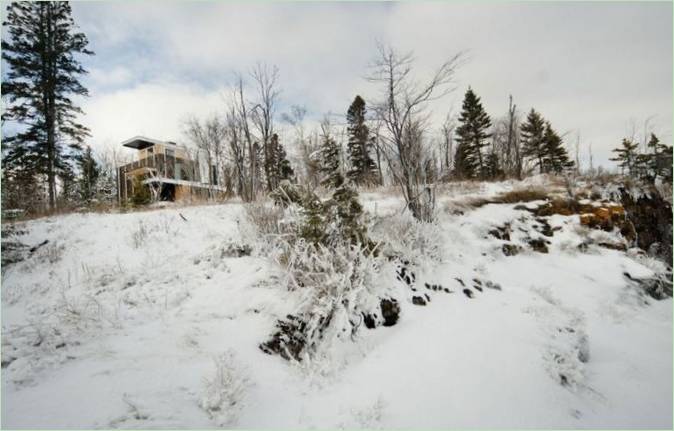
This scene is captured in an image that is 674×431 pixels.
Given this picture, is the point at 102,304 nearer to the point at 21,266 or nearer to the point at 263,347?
the point at 263,347

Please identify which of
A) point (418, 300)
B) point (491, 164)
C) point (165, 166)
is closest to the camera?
point (418, 300)

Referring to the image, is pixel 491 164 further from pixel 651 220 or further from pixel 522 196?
pixel 651 220

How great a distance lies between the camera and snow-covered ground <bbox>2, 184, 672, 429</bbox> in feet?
7.95

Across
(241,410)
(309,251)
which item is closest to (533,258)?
(309,251)

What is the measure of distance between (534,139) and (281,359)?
1272 inches

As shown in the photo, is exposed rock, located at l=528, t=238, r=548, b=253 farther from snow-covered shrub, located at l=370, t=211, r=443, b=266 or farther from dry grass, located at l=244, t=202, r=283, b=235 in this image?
dry grass, located at l=244, t=202, r=283, b=235

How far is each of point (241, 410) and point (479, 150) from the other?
28.6m

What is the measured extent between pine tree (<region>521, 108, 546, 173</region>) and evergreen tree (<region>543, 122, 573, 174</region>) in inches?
12.5

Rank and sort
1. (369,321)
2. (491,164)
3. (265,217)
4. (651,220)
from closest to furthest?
1. (369,321)
2. (265,217)
3. (651,220)
4. (491,164)

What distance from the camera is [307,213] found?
4.47 meters

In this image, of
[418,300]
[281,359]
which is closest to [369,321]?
[418,300]

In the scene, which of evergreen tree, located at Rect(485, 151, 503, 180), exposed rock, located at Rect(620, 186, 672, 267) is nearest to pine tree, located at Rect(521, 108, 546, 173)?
evergreen tree, located at Rect(485, 151, 503, 180)

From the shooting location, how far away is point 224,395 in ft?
7.97

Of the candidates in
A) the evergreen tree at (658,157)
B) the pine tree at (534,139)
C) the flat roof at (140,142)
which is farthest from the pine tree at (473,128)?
the flat roof at (140,142)
